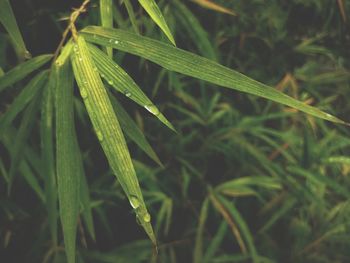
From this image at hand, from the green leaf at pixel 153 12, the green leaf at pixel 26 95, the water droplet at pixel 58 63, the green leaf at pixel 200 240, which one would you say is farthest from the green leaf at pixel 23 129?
the green leaf at pixel 200 240

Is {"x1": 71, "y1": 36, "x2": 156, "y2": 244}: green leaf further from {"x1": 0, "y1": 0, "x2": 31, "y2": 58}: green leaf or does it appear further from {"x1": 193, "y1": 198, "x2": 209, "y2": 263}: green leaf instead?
{"x1": 193, "y1": 198, "x2": 209, "y2": 263}: green leaf

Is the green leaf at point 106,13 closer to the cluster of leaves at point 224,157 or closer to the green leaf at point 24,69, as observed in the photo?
the green leaf at point 24,69

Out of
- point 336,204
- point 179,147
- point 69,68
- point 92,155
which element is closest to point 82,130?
point 92,155

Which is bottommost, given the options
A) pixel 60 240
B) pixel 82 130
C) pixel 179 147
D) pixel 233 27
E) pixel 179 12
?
pixel 60 240

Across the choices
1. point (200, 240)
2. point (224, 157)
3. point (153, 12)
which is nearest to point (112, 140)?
point (153, 12)

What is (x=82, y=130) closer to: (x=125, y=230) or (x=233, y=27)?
(x=125, y=230)

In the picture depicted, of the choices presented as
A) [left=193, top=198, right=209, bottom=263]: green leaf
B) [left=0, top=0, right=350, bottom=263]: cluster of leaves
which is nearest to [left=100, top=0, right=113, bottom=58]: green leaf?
[left=0, top=0, right=350, bottom=263]: cluster of leaves

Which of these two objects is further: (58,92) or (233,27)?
(233,27)
